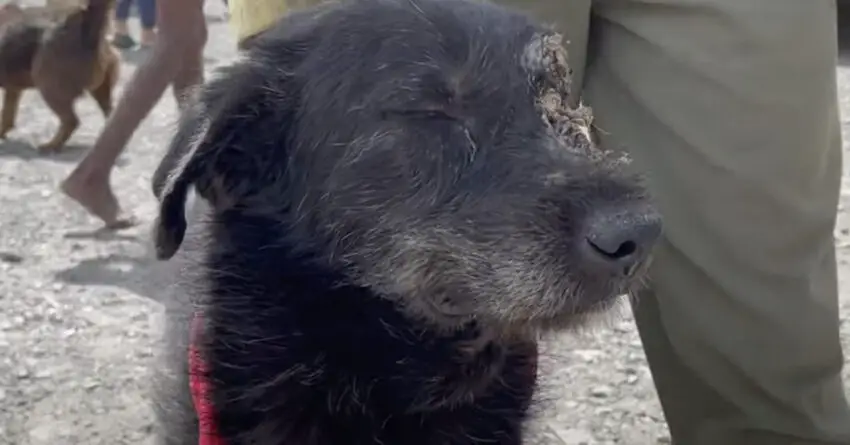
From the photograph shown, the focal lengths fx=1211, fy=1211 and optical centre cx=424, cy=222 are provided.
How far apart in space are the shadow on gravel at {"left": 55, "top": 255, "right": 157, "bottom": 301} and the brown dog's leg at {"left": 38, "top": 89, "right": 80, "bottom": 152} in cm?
261

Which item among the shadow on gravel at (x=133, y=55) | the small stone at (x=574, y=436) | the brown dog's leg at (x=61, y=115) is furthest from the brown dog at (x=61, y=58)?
the small stone at (x=574, y=436)

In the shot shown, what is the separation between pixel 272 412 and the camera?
2.41 m

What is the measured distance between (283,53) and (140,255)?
3.01 m

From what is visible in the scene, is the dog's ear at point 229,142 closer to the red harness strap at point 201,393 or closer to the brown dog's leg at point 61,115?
the red harness strap at point 201,393

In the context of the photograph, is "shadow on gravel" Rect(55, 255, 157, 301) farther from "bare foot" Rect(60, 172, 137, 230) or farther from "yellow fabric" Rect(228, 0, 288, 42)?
"yellow fabric" Rect(228, 0, 288, 42)

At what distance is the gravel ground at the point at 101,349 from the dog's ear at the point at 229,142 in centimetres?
58

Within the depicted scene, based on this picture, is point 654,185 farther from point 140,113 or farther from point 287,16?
point 140,113

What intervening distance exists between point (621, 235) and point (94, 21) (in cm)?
615

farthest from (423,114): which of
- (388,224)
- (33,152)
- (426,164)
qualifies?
(33,152)

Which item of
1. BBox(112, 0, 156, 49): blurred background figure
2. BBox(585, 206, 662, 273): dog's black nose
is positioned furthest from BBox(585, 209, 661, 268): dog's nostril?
BBox(112, 0, 156, 49): blurred background figure

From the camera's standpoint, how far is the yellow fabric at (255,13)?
2.82 meters

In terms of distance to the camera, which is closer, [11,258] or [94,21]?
[11,258]

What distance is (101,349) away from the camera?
13.3 ft

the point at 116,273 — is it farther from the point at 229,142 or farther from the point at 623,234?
the point at 623,234
